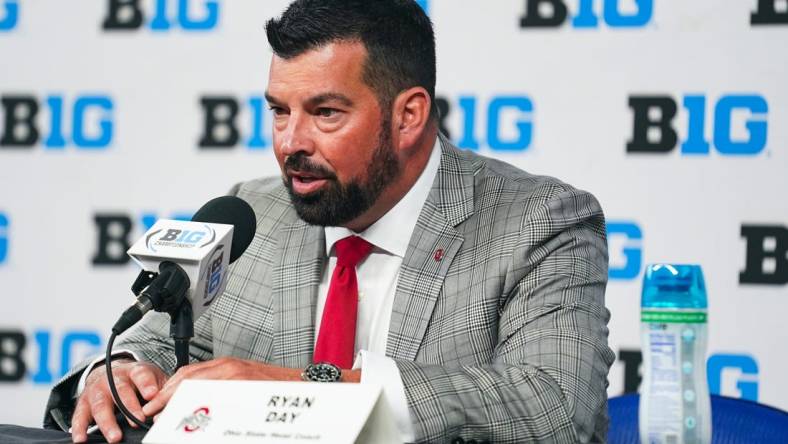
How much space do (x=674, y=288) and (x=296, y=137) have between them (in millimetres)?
862

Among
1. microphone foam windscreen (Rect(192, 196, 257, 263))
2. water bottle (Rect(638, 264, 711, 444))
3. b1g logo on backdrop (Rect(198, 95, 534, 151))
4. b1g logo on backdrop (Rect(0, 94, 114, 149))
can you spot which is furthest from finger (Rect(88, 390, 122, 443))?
b1g logo on backdrop (Rect(0, 94, 114, 149))

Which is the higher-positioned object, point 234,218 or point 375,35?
point 375,35

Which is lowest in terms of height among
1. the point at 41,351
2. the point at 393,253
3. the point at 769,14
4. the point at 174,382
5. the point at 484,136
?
the point at 41,351

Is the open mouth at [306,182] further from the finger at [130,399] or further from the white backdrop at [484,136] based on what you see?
the white backdrop at [484,136]

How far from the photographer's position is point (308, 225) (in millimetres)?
2398

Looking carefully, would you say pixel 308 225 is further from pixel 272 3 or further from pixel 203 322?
pixel 272 3

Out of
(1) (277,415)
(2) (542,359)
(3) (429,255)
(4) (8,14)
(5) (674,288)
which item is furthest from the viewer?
(4) (8,14)

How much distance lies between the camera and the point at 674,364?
1.45 m

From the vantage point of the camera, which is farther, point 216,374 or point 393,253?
point 393,253

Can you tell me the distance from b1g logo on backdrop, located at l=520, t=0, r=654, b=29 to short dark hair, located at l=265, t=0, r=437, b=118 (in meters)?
0.84

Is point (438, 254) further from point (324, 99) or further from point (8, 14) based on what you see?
point (8, 14)

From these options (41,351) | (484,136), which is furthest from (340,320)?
(41,351)

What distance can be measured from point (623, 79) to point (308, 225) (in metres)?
1.15

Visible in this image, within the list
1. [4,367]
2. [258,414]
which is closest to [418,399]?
[258,414]
